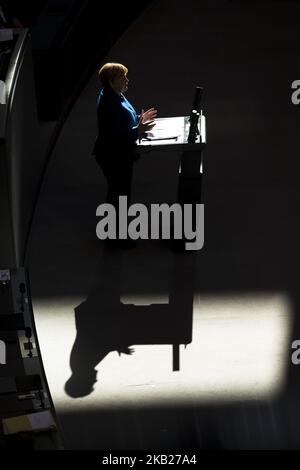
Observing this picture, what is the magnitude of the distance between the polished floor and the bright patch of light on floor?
0.04 feet

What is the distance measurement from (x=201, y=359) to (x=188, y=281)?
1164 millimetres

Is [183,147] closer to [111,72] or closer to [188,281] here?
[111,72]

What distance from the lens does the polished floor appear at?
8.19m

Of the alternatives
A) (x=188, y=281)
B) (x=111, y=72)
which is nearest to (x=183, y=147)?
(x=111, y=72)

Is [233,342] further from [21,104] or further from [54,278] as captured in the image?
[21,104]

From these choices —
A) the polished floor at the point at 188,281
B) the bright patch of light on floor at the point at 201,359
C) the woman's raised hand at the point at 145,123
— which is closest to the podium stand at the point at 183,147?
the woman's raised hand at the point at 145,123

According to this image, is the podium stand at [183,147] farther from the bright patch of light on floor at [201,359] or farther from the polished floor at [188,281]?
the bright patch of light on floor at [201,359]

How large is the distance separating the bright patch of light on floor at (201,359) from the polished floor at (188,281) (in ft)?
0.04

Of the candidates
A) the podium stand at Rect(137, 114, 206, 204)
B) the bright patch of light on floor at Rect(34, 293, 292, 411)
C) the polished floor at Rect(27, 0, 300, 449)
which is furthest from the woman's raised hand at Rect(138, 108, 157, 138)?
the bright patch of light on floor at Rect(34, 293, 292, 411)

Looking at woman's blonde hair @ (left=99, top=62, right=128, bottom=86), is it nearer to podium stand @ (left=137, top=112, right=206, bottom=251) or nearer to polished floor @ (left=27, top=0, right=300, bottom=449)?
podium stand @ (left=137, top=112, right=206, bottom=251)

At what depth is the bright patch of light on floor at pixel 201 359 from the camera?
8.40 meters

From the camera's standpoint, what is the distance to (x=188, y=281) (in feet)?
32.1

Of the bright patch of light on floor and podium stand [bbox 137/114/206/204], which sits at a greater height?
podium stand [bbox 137/114/206/204]
